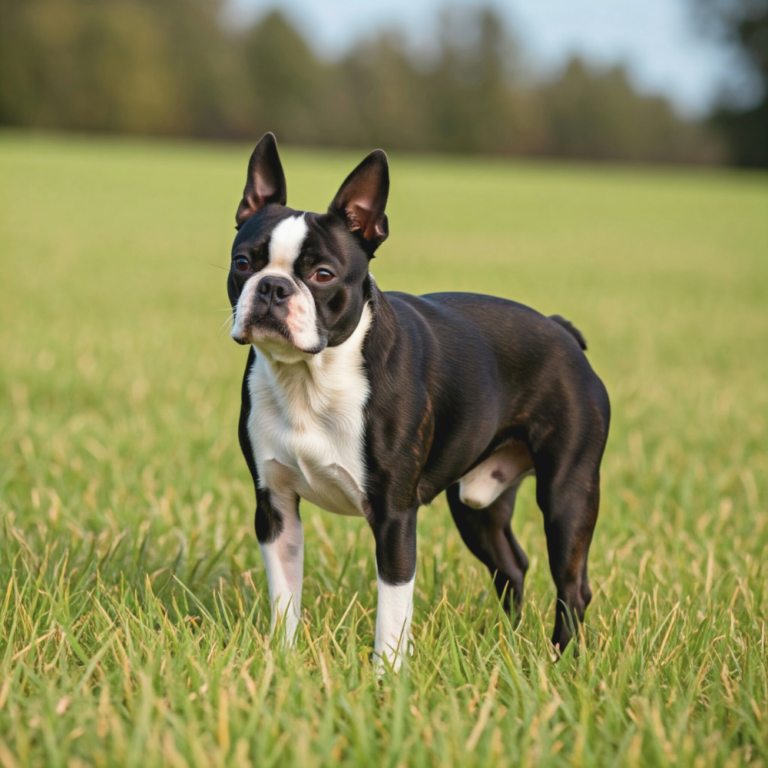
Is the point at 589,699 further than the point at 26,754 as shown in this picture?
Yes

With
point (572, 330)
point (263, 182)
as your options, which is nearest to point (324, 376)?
point (263, 182)

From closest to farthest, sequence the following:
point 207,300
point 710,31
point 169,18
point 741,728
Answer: point 741,728 < point 207,300 < point 710,31 < point 169,18

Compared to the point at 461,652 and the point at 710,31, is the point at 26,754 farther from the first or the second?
the point at 710,31

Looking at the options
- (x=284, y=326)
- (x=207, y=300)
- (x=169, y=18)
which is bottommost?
(x=207, y=300)

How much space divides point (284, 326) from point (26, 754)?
4.16ft

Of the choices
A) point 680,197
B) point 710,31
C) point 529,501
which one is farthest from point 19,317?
point 710,31

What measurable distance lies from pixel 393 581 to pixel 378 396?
56 cm

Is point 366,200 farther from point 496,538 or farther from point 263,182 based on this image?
point 496,538

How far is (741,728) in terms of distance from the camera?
2.68 metres

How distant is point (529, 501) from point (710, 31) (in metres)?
68.4

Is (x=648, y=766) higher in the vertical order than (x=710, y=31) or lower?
lower

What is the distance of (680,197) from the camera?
37562 mm

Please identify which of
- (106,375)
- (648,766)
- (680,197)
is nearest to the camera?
(648,766)

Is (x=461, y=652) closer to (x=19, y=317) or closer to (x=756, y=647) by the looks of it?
(x=756, y=647)
